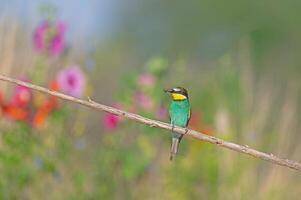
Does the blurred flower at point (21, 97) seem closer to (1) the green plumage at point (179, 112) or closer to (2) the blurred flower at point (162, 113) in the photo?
(2) the blurred flower at point (162, 113)

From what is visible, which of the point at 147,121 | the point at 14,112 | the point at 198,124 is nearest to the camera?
the point at 147,121

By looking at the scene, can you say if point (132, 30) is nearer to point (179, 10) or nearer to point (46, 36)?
point (179, 10)

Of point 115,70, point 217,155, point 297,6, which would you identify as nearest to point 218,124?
point 217,155

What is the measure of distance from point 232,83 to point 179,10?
11014mm

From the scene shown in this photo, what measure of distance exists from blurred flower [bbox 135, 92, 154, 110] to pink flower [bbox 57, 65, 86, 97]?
29 cm

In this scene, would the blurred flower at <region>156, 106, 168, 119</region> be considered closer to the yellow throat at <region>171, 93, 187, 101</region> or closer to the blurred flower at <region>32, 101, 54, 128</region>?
the blurred flower at <region>32, 101, 54, 128</region>

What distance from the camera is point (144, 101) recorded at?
4609 millimetres

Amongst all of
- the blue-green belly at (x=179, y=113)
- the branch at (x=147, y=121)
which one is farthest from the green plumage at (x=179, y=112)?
the branch at (x=147, y=121)

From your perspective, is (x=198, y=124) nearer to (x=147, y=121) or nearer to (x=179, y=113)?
(x=179, y=113)

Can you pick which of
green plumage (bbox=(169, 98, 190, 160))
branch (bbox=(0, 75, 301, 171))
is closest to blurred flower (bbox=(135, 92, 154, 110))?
green plumage (bbox=(169, 98, 190, 160))

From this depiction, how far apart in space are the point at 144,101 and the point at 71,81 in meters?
0.38

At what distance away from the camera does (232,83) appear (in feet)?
16.3

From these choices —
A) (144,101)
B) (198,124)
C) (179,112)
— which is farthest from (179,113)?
(198,124)

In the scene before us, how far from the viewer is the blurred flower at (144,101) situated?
15.1 ft
